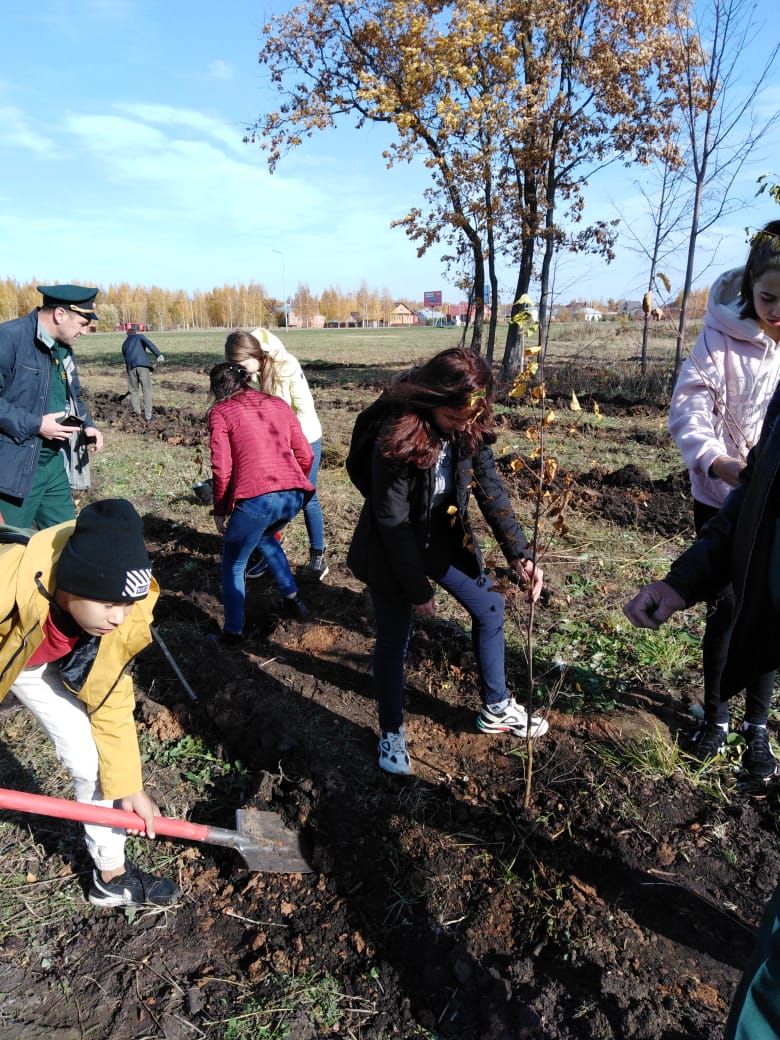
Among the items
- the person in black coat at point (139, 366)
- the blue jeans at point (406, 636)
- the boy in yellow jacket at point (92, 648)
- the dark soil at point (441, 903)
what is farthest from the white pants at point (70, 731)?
the person in black coat at point (139, 366)

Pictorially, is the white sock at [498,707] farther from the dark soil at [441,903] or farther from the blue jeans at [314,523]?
the blue jeans at [314,523]

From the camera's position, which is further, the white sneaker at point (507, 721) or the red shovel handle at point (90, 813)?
the white sneaker at point (507, 721)

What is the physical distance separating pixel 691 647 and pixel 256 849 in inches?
100

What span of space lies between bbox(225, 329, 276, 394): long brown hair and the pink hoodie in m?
2.29

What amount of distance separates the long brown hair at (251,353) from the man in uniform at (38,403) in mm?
741

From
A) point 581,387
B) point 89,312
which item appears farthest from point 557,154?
point 89,312

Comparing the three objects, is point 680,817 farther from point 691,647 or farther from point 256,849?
point 256,849

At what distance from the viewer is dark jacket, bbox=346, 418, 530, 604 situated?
240cm

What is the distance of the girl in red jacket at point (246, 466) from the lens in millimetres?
3676

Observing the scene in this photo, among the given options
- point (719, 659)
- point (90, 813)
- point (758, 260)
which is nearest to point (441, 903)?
point (90, 813)

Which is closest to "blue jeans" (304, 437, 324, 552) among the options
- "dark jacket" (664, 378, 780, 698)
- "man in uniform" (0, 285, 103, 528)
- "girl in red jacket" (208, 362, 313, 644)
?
"girl in red jacket" (208, 362, 313, 644)

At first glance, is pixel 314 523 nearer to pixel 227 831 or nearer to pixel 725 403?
pixel 227 831

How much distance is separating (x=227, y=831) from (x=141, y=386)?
10525 millimetres

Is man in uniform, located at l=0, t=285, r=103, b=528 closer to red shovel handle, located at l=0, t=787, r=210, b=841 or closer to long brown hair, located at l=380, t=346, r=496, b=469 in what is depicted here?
red shovel handle, located at l=0, t=787, r=210, b=841
